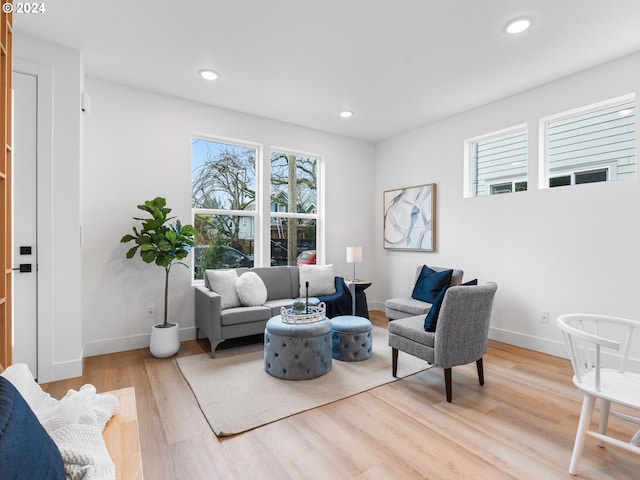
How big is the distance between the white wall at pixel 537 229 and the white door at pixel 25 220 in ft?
14.5

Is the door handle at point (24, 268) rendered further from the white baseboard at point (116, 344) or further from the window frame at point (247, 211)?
the window frame at point (247, 211)

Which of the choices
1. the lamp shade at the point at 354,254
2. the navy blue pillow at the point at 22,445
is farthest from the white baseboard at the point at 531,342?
the navy blue pillow at the point at 22,445

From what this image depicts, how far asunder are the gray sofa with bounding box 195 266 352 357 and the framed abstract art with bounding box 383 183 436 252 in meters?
1.32

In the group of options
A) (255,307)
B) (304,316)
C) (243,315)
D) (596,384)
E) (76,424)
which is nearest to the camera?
(76,424)

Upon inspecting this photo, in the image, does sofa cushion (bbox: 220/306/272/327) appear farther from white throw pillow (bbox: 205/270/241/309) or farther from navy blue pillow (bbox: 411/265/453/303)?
navy blue pillow (bbox: 411/265/453/303)

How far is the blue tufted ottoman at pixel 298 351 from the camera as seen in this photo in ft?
9.20

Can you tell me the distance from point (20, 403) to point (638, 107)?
176 inches

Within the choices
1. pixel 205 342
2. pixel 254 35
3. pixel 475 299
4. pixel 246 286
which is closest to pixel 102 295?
pixel 205 342

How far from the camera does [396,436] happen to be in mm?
2062

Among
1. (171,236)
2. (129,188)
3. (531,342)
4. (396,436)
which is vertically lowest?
(396,436)

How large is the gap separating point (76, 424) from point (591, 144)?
14.8ft

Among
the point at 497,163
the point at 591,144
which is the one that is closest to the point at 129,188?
the point at 497,163

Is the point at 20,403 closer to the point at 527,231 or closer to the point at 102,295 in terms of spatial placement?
the point at 102,295

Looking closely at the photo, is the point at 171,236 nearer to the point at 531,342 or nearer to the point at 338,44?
the point at 338,44
